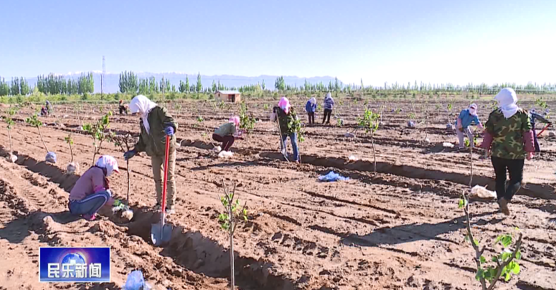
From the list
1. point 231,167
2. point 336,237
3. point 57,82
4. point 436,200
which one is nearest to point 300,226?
point 336,237

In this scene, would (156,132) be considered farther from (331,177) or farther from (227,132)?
(227,132)

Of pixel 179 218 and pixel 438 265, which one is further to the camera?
pixel 179 218

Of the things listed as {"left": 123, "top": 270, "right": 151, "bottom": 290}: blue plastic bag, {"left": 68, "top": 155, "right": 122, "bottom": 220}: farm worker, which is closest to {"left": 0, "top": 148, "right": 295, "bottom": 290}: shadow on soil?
{"left": 68, "top": 155, "right": 122, "bottom": 220}: farm worker

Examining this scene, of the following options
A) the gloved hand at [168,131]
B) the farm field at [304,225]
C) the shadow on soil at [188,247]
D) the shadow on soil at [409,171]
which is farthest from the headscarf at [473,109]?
the shadow on soil at [188,247]

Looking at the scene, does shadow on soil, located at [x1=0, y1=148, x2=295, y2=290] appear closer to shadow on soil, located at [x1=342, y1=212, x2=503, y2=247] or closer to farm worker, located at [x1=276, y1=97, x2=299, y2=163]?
shadow on soil, located at [x1=342, y1=212, x2=503, y2=247]

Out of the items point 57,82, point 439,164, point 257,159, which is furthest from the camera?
point 57,82

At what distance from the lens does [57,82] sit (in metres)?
93.8

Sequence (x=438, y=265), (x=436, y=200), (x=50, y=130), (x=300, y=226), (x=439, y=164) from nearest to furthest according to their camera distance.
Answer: (x=438, y=265)
(x=300, y=226)
(x=436, y=200)
(x=439, y=164)
(x=50, y=130)

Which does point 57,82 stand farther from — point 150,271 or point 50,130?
point 150,271

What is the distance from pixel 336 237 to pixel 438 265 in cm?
119

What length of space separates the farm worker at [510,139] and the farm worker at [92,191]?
4.81 metres

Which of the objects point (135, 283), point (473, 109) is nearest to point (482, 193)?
point (473, 109)

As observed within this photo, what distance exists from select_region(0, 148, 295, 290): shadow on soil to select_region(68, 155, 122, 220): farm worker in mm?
193

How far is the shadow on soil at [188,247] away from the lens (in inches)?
175
